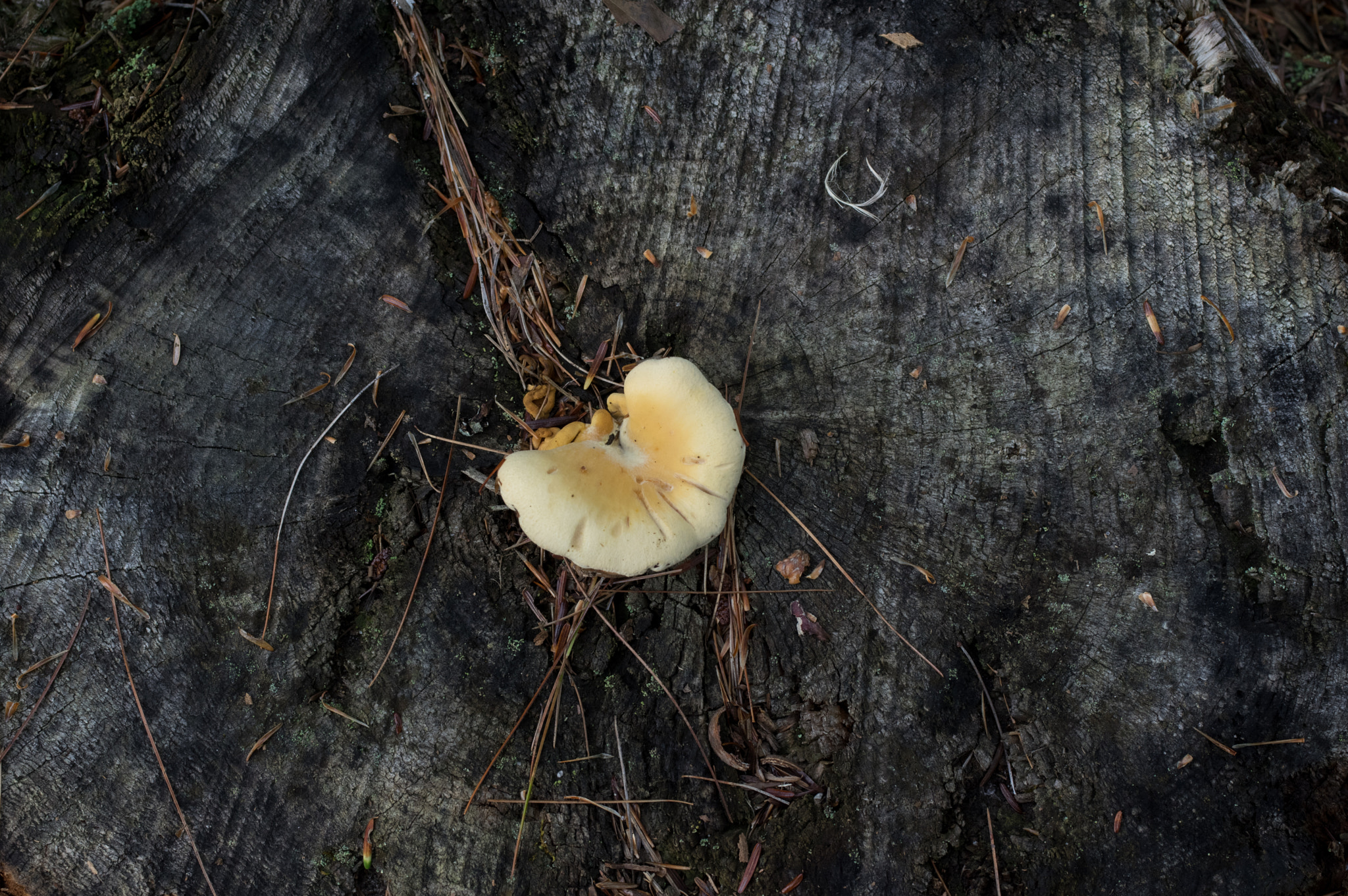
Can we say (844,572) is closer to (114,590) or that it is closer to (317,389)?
(317,389)

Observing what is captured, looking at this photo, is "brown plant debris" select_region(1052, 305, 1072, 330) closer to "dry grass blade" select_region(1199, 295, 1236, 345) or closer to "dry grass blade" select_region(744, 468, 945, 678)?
"dry grass blade" select_region(1199, 295, 1236, 345)

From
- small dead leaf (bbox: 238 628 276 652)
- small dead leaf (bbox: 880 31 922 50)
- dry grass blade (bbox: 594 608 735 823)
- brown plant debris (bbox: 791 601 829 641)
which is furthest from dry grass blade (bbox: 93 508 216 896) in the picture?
small dead leaf (bbox: 880 31 922 50)

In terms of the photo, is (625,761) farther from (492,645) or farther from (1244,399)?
(1244,399)

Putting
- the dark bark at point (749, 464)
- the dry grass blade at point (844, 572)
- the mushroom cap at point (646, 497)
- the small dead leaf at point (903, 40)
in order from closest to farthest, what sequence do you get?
1. the mushroom cap at point (646, 497)
2. the dark bark at point (749, 464)
3. the dry grass blade at point (844, 572)
4. the small dead leaf at point (903, 40)

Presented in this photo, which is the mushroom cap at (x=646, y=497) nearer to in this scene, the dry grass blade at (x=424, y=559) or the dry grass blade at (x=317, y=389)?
the dry grass blade at (x=424, y=559)

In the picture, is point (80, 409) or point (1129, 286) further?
point (1129, 286)

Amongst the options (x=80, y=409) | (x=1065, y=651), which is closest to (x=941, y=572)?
(x=1065, y=651)

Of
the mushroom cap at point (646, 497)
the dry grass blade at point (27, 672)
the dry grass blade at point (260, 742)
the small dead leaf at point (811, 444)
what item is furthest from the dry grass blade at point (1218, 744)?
the dry grass blade at point (27, 672)
